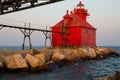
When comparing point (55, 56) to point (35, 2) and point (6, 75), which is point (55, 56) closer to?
point (6, 75)

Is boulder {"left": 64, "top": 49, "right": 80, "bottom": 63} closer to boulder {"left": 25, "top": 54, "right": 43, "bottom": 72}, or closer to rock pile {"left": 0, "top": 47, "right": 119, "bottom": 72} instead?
rock pile {"left": 0, "top": 47, "right": 119, "bottom": 72}

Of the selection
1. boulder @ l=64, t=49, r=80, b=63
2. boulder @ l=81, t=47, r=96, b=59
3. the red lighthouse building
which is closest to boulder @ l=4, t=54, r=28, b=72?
boulder @ l=64, t=49, r=80, b=63

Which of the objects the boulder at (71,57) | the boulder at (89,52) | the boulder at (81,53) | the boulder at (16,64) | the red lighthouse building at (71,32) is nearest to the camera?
the boulder at (16,64)

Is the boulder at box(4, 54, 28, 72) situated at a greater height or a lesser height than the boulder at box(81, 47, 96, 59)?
greater

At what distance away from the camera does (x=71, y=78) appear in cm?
2378

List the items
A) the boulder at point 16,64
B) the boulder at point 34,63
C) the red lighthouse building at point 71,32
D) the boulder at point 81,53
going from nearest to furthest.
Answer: the boulder at point 16,64 → the boulder at point 34,63 → the boulder at point 81,53 → the red lighthouse building at point 71,32

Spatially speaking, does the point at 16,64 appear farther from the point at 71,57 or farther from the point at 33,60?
the point at 71,57

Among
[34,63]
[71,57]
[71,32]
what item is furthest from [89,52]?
[34,63]

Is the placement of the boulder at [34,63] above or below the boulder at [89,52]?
above

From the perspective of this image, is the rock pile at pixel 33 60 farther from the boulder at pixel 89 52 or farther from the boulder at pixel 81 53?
the boulder at pixel 89 52

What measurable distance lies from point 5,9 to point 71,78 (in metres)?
9.13

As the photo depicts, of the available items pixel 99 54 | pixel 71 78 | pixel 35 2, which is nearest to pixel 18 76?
pixel 71 78

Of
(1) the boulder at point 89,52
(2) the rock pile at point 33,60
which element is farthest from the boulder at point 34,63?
(1) the boulder at point 89,52

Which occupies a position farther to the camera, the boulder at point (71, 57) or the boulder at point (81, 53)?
the boulder at point (81, 53)
